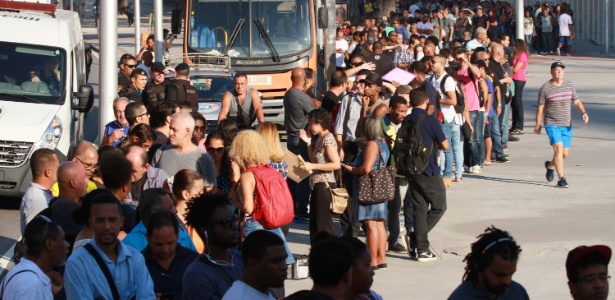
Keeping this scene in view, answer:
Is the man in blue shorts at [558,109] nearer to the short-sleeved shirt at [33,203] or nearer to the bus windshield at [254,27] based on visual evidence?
the bus windshield at [254,27]

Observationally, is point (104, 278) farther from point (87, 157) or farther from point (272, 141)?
point (272, 141)

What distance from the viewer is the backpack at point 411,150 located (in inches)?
449

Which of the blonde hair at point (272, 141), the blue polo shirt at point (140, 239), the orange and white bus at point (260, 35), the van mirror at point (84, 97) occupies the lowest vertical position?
the blue polo shirt at point (140, 239)

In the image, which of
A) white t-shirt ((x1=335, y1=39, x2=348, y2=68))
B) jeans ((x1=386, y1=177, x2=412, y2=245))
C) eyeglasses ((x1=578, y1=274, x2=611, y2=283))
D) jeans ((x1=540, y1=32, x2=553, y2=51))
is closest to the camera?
eyeglasses ((x1=578, y1=274, x2=611, y2=283))

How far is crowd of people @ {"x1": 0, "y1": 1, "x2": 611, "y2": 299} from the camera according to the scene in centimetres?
593

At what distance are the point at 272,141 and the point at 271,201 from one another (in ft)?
4.05

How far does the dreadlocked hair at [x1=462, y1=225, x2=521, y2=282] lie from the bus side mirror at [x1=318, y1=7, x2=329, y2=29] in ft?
48.5

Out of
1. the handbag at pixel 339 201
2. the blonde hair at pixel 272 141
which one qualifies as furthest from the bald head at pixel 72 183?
the handbag at pixel 339 201

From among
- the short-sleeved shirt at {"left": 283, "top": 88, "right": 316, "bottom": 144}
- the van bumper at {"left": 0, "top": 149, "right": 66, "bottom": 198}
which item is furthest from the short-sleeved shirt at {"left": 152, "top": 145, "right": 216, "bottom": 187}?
the van bumper at {"left": 0, "top": 149, "right": 66, "bottom": 198}

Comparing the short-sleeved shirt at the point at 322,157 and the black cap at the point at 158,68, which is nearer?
the short-sleeved shirt at the point at 322,157

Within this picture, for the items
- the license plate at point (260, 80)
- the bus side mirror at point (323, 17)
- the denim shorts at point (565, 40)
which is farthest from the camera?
the denim shorts at point (565, 40)

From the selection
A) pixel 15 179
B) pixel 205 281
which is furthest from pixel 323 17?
pixel 205 281

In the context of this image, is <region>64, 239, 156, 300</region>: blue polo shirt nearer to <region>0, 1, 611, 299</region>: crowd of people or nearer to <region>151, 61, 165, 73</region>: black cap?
<region>0, 1, 611, 299</region>: crowd of people

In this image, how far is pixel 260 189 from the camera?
8.82 m
